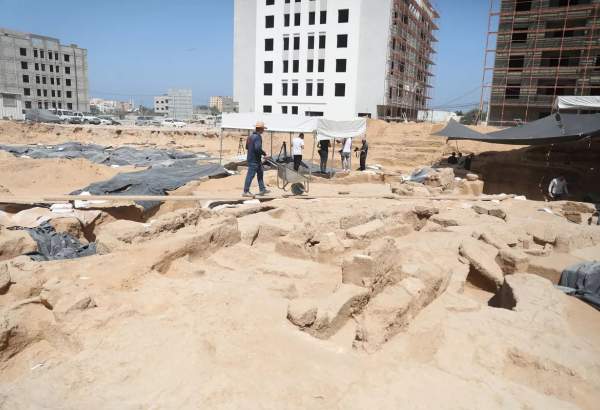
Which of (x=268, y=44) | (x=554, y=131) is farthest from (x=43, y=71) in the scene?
(x=554, y=131)

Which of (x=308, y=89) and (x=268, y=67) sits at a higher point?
(x=268, y=67)

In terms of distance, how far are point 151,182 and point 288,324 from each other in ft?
28.6

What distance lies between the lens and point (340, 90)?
119 ft

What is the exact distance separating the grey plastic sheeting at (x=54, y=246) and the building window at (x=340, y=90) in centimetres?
3199

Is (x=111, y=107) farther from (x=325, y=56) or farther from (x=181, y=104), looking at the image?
(x=325, y=56)

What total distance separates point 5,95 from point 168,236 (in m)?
48.8

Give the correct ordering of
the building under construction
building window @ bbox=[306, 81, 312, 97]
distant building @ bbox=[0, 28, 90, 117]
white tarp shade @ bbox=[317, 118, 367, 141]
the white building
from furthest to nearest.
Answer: distant building @ bbox=[0, 28, 90, 117] → building window @ bbox=[306, 81, 312, 97] → the white building → the building under construction → white tarp shade @ bbox=[317, 118, 367, 141]

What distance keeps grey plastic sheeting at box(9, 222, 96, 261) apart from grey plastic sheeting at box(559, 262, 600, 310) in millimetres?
6419

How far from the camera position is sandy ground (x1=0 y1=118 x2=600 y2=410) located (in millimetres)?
2797

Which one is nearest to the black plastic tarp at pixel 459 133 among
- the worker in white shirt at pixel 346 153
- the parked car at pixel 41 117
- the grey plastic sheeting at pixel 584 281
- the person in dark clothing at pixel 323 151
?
the worker in white shirt at pixel 346 153

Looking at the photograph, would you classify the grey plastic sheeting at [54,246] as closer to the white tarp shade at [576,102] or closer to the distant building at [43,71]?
the white tarp shade at [576,102]

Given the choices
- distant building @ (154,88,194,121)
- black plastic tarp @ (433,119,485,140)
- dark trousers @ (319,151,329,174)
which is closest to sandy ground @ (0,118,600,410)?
dark trousers @ (319,151,329,174)

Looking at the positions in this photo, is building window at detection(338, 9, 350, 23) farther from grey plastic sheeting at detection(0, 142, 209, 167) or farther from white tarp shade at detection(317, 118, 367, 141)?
white tarp shade at detection(317, 118, 367, 141)

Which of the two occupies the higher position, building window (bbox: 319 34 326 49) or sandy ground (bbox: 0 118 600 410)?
building window (bbox: 319 34 326 49)
